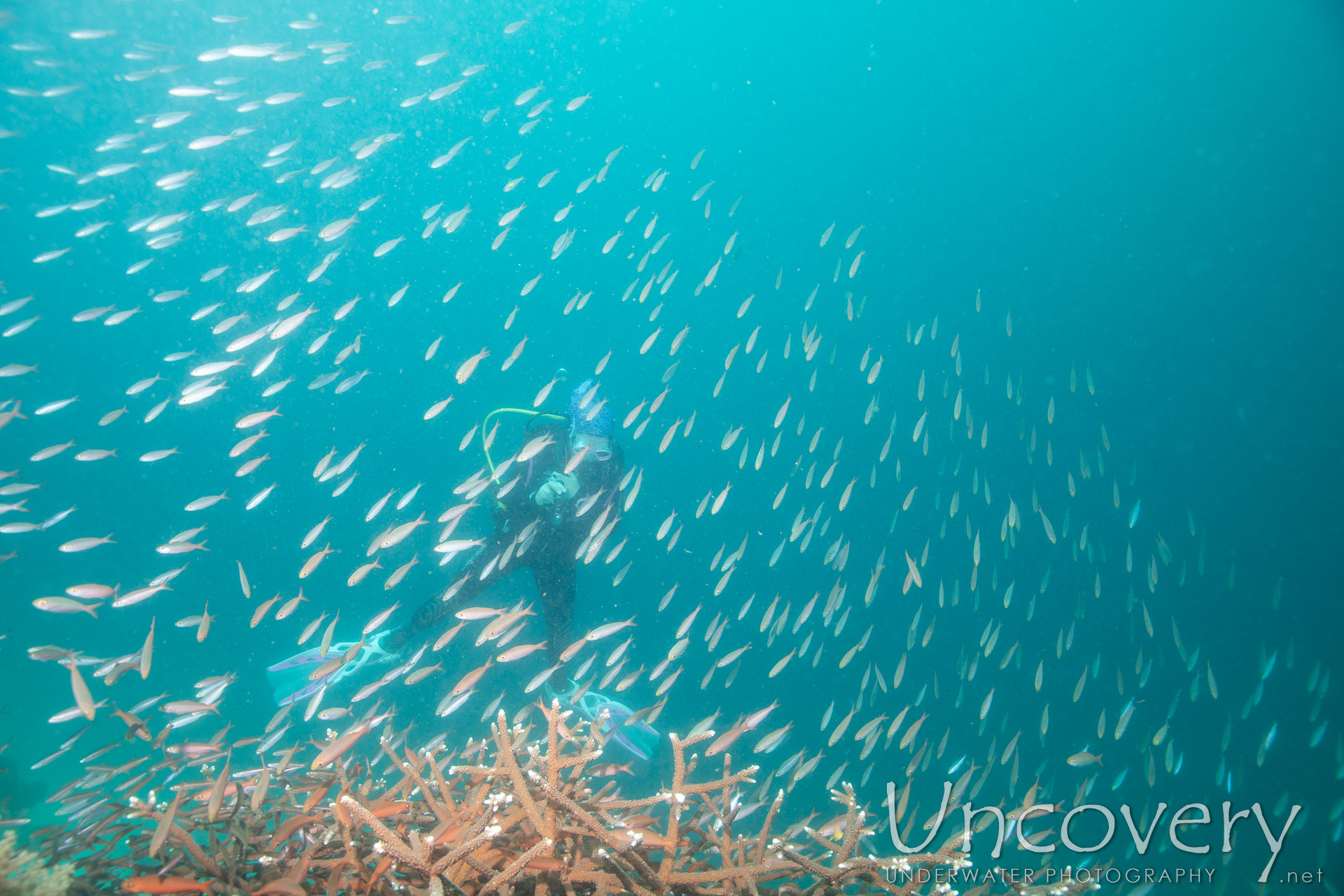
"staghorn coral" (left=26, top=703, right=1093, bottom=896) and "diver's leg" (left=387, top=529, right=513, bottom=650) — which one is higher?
"diver's leg" (left=387, top=529, right=513, bottom=650)

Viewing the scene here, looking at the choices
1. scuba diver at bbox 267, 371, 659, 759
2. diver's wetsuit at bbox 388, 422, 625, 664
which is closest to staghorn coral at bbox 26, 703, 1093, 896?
scuba diver at bbox 267, 371, 659, 759

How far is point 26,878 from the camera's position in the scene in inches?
80.0

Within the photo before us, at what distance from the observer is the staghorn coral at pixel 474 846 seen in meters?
2.10

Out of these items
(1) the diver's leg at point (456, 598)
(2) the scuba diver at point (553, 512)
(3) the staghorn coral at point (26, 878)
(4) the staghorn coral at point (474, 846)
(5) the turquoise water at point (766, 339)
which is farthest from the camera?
(5) the turquoise water at point (766, 339)

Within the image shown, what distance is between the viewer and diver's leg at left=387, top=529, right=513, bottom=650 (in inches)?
261

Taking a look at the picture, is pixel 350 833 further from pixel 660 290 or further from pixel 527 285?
pixel 660 290

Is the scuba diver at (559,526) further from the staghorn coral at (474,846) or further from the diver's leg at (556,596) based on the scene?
the staghorn coral at (474,846)

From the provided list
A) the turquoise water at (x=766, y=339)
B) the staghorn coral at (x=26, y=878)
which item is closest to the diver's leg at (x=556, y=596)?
the turquoise water at (x=766, y=339)

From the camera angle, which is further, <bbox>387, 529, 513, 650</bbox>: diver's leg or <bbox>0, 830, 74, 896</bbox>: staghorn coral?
<bbox>387, 529, 513, 650</bbox>: diver's leg

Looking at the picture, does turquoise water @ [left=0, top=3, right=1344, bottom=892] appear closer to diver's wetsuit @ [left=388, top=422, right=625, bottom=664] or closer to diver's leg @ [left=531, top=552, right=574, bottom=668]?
diver's wetsuit @ [left=388, top=422, right=625, bottom=664]

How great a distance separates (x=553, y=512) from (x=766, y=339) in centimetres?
5732

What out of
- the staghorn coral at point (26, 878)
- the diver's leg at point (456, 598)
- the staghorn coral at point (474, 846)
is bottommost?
the staghorn coral at point (474, 846)

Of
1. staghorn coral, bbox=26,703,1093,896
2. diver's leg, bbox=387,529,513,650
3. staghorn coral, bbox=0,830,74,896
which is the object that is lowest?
staghorn coral, bbox=26,703,1093,896

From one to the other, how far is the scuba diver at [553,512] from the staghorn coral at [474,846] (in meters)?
2.98
